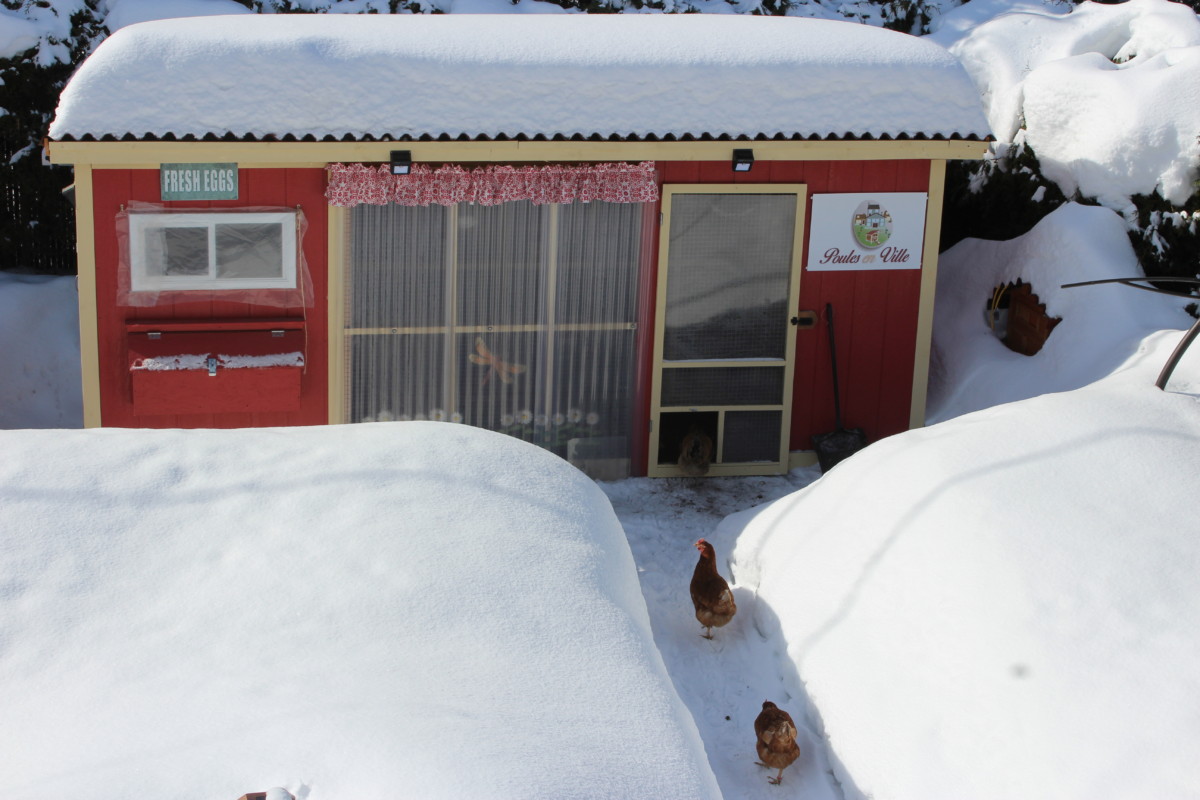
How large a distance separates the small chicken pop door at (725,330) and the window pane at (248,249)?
2.63 m

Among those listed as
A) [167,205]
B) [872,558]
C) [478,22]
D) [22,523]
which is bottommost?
[872,558]

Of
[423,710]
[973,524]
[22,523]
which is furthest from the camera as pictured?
[973,524]

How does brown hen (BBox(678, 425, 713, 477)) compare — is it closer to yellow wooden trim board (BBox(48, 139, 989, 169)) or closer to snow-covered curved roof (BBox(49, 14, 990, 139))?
yellow wooden trim board (BBox(48, 139, 989, 169))

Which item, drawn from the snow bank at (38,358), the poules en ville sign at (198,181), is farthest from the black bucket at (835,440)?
the snow bank at (38,358)

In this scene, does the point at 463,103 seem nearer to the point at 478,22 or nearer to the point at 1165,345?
the point at 478,22

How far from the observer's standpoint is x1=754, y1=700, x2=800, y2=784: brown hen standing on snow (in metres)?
5.60

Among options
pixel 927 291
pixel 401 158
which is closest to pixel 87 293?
pixel 401 158

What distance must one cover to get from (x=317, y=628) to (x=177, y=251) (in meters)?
4.43

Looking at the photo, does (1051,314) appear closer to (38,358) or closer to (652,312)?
(652,312)

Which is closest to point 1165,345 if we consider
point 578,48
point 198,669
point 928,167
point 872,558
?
point 928,167

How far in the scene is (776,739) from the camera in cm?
561

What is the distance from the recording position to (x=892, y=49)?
8.92m

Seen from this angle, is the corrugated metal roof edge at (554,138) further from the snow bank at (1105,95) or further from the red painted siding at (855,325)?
the snow bank at (1105,95)

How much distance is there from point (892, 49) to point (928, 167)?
88cm
